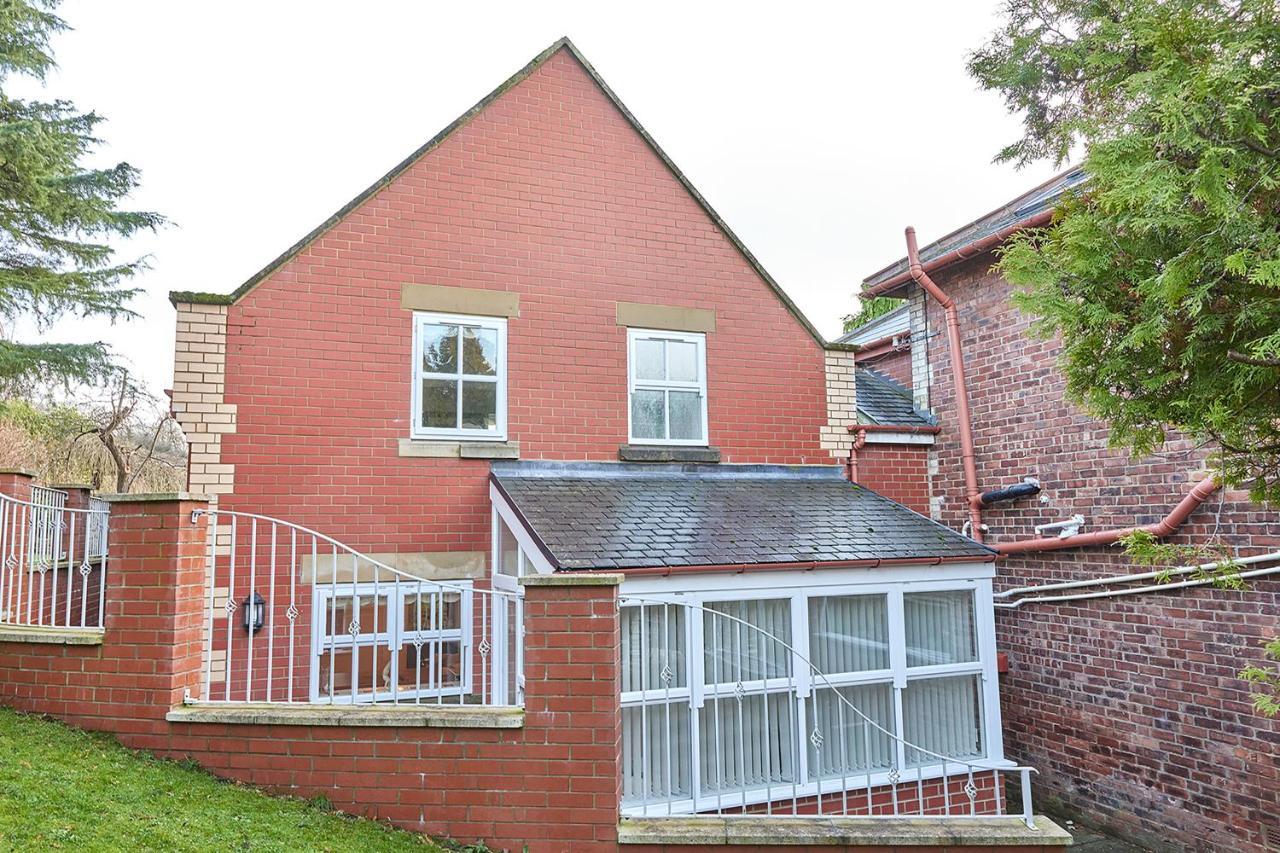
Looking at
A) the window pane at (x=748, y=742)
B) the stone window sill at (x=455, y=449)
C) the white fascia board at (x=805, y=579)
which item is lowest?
the window pane at (x=748, y=742)

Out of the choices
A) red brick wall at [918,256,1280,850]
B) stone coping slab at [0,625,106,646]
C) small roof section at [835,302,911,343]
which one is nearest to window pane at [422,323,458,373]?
stone coping slab at [0,625,106,646]

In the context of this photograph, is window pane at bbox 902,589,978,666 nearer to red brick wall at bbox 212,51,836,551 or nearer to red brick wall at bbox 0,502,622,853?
red brick wall at bbox 212,51,836,551

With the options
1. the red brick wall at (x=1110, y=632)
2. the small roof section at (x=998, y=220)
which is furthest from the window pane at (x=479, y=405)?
the red brick wall at (x=1110, y=632)

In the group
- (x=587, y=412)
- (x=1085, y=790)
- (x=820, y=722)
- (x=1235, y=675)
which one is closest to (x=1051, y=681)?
(x=1085, y=790)

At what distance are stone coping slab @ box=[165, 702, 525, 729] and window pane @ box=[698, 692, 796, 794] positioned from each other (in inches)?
106

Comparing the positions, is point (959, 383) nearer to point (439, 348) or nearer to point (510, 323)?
point (510, 323)

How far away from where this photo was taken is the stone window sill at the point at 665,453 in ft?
27.0

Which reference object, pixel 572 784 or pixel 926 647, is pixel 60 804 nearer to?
pixel 572 784

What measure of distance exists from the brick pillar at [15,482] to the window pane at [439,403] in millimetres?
4191

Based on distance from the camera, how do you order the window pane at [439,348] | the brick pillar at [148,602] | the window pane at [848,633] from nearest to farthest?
the brick pillar at [148,602]
the window pane at [848,633]
the window pane at [439,348]

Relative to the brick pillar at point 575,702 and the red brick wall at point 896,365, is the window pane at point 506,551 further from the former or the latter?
the red brick wall at point 896,365

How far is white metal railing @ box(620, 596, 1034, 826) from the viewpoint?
6004mm

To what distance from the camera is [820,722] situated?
261 inches

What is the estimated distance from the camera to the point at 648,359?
856 centimetres
